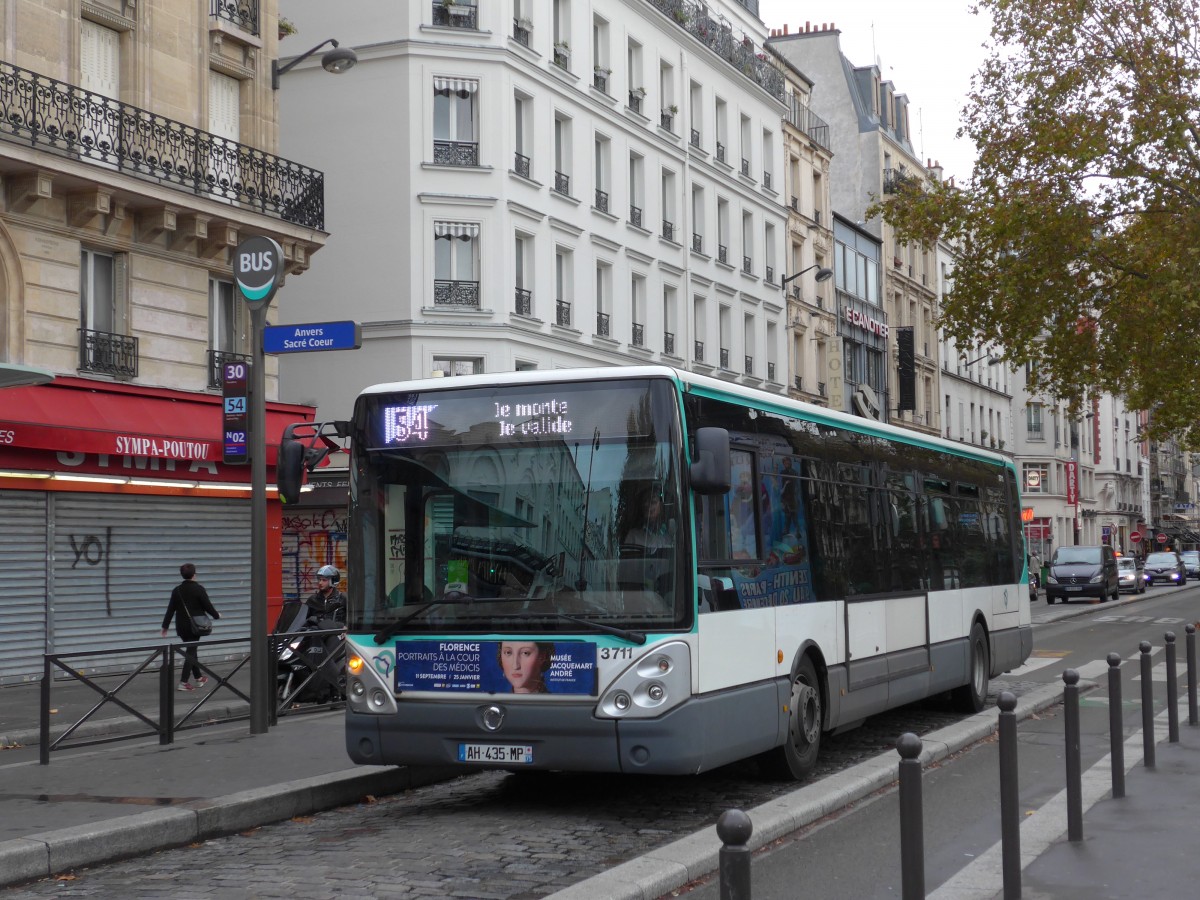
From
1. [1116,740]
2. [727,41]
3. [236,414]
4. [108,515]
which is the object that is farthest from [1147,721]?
[727,41]

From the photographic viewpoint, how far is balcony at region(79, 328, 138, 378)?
21266 mm

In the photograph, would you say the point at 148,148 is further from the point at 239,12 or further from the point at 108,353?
the point at 239,12

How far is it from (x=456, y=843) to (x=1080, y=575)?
4104 cm

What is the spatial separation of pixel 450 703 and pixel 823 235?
46.7 m

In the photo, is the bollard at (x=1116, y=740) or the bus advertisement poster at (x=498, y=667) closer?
the bus advertisement poster at (x=498, y=667)

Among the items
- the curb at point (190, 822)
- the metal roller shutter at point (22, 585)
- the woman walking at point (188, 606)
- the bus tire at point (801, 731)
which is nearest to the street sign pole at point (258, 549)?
the curb at point (190, 822)

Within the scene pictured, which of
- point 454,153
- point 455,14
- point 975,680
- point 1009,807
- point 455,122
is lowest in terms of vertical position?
point 975,680

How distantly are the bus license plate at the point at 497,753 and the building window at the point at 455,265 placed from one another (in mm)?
24027

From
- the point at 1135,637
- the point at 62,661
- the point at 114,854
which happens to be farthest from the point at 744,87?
the point at 114,854

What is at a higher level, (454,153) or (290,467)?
(454,153)

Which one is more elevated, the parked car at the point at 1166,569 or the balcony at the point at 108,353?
the balcony at the point at 108,353

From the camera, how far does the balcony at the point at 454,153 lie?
3253 centimetres

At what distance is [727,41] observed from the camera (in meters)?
45.2

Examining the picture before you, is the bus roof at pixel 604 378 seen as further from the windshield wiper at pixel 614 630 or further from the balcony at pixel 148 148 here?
the balcony at pixel 148 148
